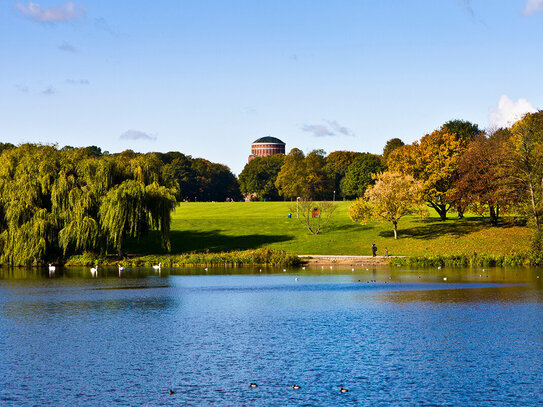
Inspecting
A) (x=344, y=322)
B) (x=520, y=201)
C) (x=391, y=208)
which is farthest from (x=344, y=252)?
(x=344, y=322)

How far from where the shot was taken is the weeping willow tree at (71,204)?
71.8 meters

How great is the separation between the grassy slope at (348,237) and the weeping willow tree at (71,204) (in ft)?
34.4

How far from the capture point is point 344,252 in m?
84.9

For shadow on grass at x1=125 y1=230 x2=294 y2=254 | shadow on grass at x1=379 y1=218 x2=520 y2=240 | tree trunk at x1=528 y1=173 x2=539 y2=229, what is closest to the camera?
tree trunk at x1=528 y1=173 x2=539 y2=229

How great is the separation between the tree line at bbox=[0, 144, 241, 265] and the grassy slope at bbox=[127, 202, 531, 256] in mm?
10406

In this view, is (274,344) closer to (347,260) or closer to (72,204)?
(347,260)

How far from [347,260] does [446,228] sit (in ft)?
72.5

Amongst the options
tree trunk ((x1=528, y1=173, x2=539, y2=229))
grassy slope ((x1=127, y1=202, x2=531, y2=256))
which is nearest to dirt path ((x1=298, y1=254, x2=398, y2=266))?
grassy slope ((x1=127, y1=202, x2=531, y2=256))

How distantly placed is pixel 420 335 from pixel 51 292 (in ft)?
101

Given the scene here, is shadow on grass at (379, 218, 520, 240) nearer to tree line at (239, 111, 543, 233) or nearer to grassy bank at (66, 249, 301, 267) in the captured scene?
tree line at (239, 111, 543, 233)

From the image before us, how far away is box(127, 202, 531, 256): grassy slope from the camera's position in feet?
276

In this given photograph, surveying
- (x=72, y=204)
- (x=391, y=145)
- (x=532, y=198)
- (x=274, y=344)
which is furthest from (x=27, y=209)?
(x=391, y=145)

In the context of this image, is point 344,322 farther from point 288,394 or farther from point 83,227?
point 83,227

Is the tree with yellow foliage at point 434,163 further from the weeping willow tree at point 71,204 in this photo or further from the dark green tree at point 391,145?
the dark green tree at point 391,145
